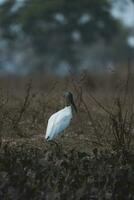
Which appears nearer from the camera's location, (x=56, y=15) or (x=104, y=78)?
(x=104, y=78)

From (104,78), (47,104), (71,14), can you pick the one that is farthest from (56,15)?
(47,104)

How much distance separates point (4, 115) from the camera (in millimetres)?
10789

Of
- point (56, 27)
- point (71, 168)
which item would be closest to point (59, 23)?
point (56, 27)

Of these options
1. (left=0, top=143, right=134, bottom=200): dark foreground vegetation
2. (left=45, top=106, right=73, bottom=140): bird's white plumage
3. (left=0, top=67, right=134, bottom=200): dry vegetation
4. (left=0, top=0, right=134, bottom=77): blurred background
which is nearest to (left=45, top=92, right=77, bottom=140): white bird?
(left=45, top=106, right=73, bottom=140): bird's white plumage

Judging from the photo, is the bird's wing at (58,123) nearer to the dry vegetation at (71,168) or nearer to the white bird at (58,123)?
the white bird at (58,123)

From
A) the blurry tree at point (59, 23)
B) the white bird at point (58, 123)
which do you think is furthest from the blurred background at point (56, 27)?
the white bird at point (58, 123)

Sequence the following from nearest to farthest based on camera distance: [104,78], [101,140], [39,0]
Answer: [101,140] < [104,78] < [39,0]

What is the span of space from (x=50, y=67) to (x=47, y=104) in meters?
38.0

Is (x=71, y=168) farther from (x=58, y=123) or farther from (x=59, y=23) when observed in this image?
(x=59, y=23)

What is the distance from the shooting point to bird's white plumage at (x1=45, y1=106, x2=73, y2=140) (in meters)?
10.5

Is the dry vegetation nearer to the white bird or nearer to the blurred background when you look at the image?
the white bird

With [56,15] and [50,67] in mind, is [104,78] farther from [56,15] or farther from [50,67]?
[50,67]

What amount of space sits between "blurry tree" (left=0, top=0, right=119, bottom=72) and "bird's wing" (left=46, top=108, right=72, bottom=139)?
32919mm

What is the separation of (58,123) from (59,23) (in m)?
35.6
